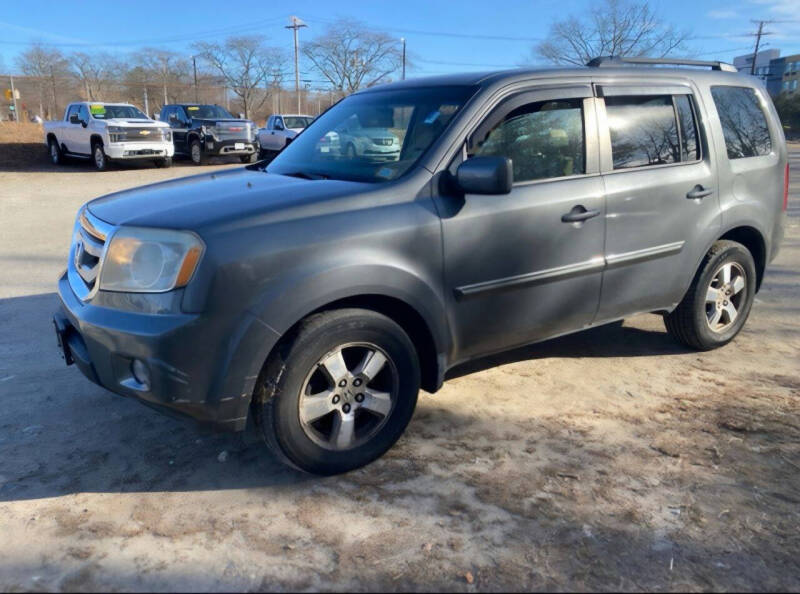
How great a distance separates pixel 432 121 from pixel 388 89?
74 cm

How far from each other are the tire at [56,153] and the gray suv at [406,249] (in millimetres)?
20152

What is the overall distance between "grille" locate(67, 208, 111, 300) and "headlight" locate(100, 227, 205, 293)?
0.11 metres

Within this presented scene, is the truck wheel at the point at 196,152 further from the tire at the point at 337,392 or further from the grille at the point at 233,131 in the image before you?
the tire at the point at 337,392

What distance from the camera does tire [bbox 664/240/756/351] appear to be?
14.1 ft

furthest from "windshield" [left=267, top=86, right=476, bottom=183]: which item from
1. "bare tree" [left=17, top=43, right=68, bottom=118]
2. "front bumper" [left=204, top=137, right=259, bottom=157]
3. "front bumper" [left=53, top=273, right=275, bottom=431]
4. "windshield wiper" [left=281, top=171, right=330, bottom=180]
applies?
"bare tree" [left=17, top=43, right=68, bottom=118]

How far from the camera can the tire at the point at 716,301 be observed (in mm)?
4312

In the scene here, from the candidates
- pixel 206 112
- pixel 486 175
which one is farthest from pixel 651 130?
pixel 206 112

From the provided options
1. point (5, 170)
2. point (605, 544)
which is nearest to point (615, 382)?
point (605, 544)

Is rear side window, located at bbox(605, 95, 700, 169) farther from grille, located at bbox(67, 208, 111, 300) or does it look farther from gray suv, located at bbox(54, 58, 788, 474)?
grille, located at bbox(67, 208, 111, 300)

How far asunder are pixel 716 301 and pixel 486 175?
7.80 ft

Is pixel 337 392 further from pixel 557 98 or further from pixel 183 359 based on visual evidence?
pixel 557 98

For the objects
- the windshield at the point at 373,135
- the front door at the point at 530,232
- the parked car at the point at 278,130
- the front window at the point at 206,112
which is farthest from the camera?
the parked car at the point at 278,130

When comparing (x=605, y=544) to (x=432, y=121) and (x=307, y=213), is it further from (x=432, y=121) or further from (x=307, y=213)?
(x=432, y=121)

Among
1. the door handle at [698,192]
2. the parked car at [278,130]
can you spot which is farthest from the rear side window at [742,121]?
the parked car at [278,130]
